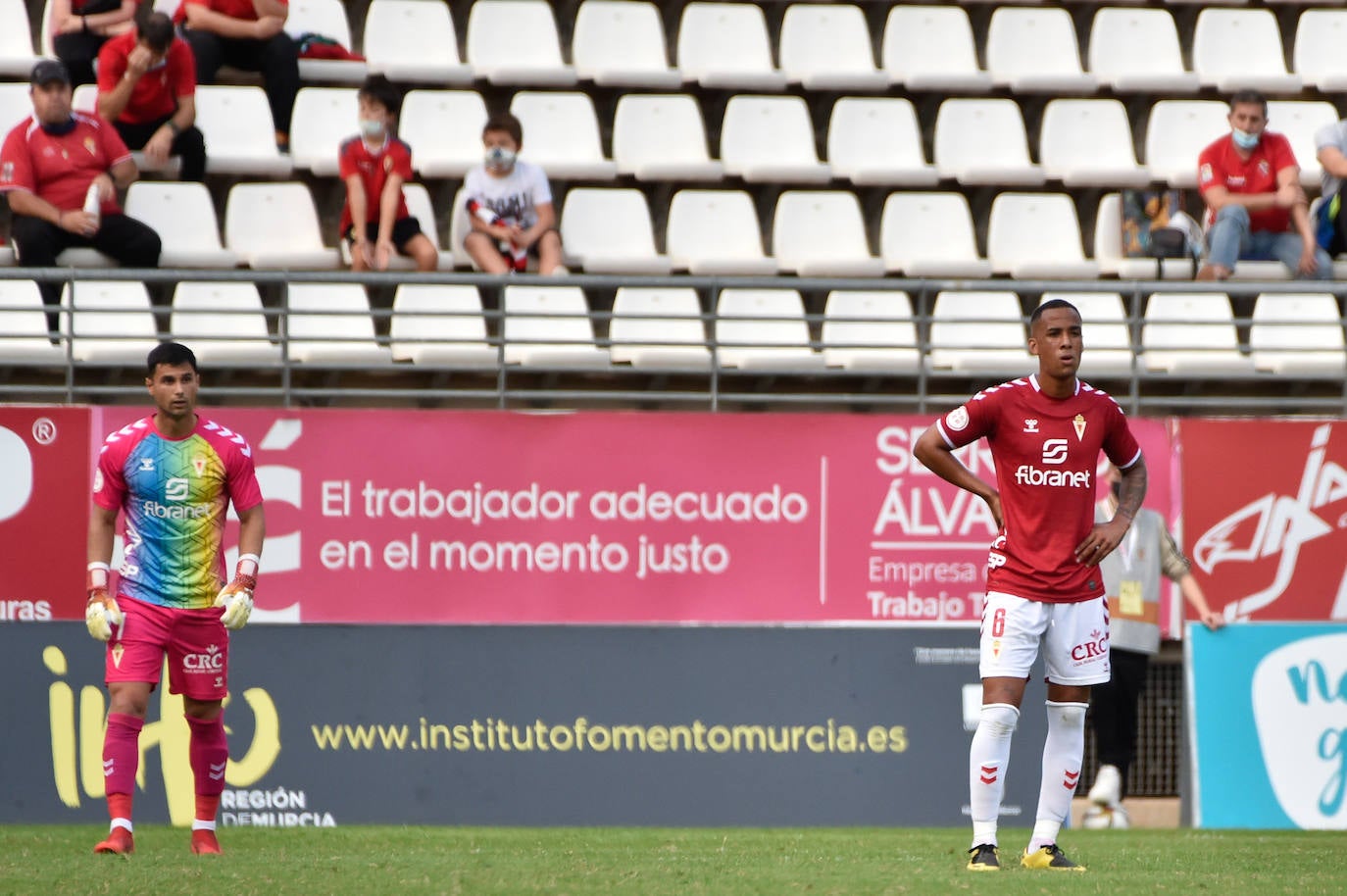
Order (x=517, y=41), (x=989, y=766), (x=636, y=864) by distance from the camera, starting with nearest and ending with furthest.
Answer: (x=989, y=766), (x=636, y=864), (x=517, y=41)

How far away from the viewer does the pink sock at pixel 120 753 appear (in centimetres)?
Answer: 809

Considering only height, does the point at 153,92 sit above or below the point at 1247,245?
above

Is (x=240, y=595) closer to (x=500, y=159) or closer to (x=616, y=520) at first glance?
(x=616, y=520)

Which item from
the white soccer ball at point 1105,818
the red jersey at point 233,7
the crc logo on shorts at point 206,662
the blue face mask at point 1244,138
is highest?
the red jersey at point 233,7

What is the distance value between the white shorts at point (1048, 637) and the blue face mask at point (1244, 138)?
7.48 meters

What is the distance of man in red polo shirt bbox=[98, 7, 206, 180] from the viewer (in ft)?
43.1

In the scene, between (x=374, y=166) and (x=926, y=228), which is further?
(x=926, y=228)

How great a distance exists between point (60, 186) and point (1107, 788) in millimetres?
7874

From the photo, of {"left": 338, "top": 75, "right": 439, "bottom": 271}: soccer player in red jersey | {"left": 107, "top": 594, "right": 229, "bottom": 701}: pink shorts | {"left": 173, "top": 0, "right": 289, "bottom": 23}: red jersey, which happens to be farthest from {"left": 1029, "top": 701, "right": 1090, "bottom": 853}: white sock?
{"left": 173, "top": 0, "right": 289, "bottom": 23}: red jersey

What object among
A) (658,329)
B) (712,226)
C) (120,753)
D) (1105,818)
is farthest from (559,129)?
(120,753)

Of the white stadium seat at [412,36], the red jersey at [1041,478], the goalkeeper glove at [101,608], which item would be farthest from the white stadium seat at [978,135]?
the goalkeeper glove at [101,608]

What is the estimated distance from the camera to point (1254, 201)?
547 inches

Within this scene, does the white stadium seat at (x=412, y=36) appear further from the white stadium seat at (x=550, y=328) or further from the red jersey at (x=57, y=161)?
the red jersey at (x=57, y=161)

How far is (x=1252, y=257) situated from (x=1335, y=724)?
4363mm
